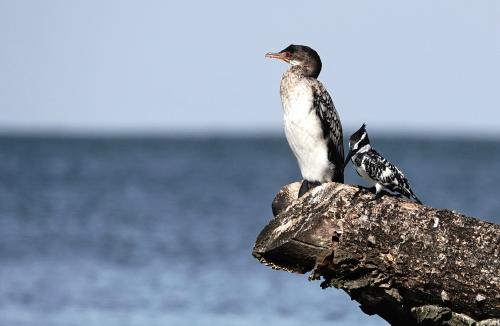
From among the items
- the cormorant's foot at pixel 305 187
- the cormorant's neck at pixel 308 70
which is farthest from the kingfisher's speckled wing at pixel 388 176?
the cormorant's neck at pixel 308 70

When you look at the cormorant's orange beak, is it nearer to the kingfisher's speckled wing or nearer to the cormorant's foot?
the cormorant's foot

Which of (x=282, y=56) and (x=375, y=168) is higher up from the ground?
(x=282, y=56)

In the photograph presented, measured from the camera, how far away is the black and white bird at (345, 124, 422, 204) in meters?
8.35

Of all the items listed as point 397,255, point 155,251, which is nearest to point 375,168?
point 397,255

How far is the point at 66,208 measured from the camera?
1432 inches

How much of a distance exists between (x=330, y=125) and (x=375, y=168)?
1591 mm

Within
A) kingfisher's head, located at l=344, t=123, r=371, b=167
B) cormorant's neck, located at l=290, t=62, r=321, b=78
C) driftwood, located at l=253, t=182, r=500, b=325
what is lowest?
driftwood, located at l=253, t=182, r=500, b=325

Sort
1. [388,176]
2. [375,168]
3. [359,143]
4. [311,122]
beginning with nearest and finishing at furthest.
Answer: [388,176] → [375,168] → [359,143] → [311,122]

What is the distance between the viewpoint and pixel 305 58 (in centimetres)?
1023

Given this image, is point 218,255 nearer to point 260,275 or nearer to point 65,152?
point 260,275

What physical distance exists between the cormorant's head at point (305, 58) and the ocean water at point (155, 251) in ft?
17.2

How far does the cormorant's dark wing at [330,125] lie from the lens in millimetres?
10070

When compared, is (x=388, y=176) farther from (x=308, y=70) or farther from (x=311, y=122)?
(x=308, y=70)

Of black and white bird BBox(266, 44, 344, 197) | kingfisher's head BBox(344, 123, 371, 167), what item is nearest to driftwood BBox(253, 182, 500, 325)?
kingfisher's head BBox(344, 123, 371, 167)
